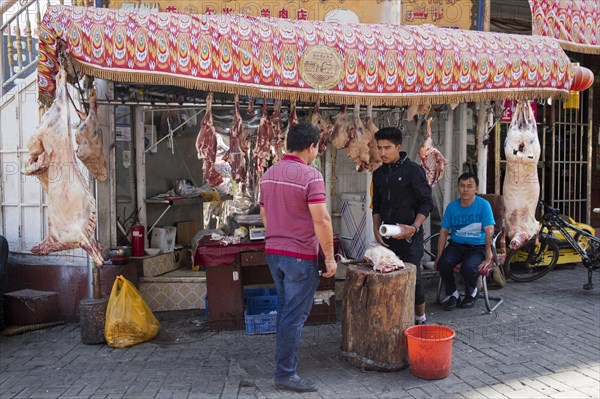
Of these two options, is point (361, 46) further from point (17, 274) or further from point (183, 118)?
point (17, 274)

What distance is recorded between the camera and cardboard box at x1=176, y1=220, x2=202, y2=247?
7.07 meters

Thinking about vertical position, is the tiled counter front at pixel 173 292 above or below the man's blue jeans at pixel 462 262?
below

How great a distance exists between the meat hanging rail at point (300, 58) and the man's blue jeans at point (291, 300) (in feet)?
5.08

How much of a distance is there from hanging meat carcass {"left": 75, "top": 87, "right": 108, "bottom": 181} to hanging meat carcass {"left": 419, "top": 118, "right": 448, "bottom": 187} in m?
3.27

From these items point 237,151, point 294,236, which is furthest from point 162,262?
point 294,236

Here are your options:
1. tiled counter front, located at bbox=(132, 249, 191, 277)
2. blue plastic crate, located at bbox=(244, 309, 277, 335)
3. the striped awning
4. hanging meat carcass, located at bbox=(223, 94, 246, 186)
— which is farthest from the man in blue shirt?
tiled counter front, located at bbox=(132, 249, 191, 277)

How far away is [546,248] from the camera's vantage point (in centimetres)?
741

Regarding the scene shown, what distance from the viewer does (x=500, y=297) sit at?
20.9 feet

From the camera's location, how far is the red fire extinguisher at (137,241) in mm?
6090

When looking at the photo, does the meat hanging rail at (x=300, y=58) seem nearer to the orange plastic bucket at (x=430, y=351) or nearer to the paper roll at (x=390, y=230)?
the paper roll at (x=390, y=230)

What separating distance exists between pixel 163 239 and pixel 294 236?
10.2 ft

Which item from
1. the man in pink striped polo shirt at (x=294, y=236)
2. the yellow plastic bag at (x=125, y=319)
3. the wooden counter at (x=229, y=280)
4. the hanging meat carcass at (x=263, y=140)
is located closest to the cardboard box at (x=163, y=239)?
the wooden counter at (x=229, y=280)

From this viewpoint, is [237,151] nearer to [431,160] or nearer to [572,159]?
[431,160]

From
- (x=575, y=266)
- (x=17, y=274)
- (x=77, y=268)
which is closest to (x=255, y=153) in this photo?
(x=77, y=268)
